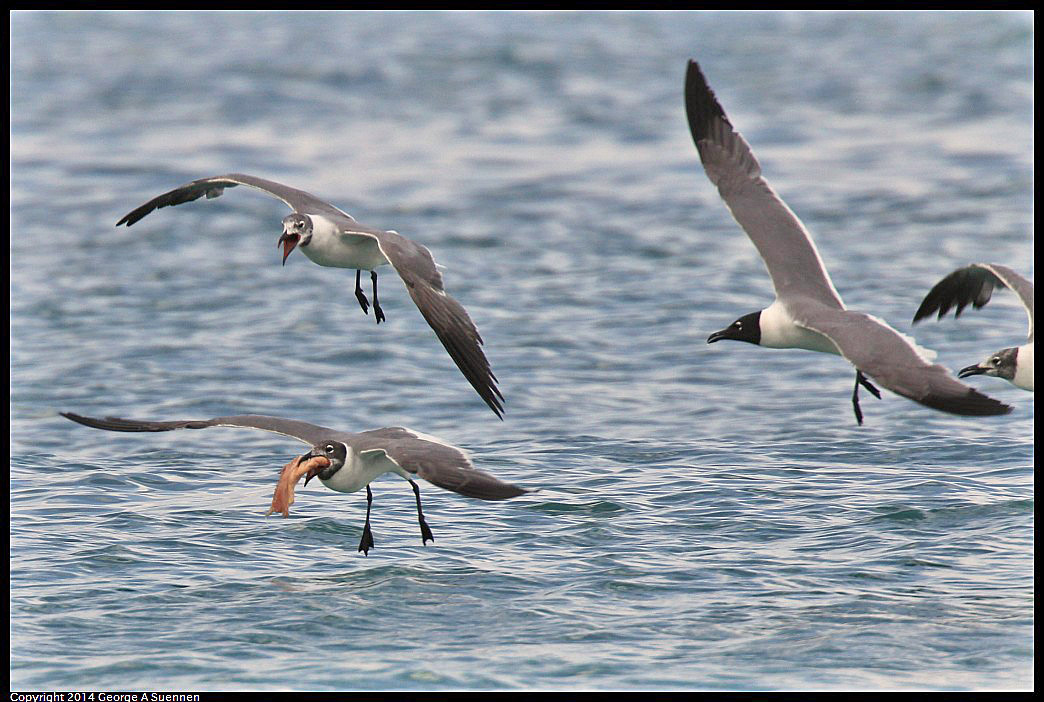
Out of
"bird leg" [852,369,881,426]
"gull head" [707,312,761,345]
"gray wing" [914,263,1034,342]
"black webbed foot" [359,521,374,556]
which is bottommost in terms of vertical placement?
"black webbed foot" [359,521,374,556]

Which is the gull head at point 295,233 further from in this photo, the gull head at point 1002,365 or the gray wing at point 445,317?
the gull head at point 1002,365

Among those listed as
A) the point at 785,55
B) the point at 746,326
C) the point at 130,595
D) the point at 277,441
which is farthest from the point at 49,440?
the point at 785,55

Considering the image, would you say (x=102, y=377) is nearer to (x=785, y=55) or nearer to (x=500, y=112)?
(x=500, y=112)

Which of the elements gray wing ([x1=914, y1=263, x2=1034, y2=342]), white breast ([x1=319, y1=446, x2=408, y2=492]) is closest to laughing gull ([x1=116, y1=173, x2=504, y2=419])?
white breast ([x1=319, y1=446, x2=408, y2=492])

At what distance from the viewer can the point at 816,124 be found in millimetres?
30141

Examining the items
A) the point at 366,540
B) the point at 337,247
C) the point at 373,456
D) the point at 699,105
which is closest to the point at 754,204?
the point at 699,105

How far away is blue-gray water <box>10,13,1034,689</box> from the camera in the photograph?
10172 mm

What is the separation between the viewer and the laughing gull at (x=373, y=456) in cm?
900

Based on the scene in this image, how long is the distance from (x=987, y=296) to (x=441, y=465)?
16.6 feet

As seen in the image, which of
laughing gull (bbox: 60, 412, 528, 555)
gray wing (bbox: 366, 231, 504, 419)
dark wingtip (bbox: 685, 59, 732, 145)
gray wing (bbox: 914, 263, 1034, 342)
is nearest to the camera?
laughing gull (bbox: 60, 412, 528, 555)

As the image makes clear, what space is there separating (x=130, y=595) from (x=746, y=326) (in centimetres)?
477

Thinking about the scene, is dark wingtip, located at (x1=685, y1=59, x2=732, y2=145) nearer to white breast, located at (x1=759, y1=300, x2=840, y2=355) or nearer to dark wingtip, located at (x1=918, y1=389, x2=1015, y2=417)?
white breast, located at (x1=759, y1=300, x2=840, y2=355)

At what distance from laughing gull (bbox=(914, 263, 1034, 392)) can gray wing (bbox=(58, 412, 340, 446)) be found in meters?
4.67

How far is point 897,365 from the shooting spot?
29.8ft
